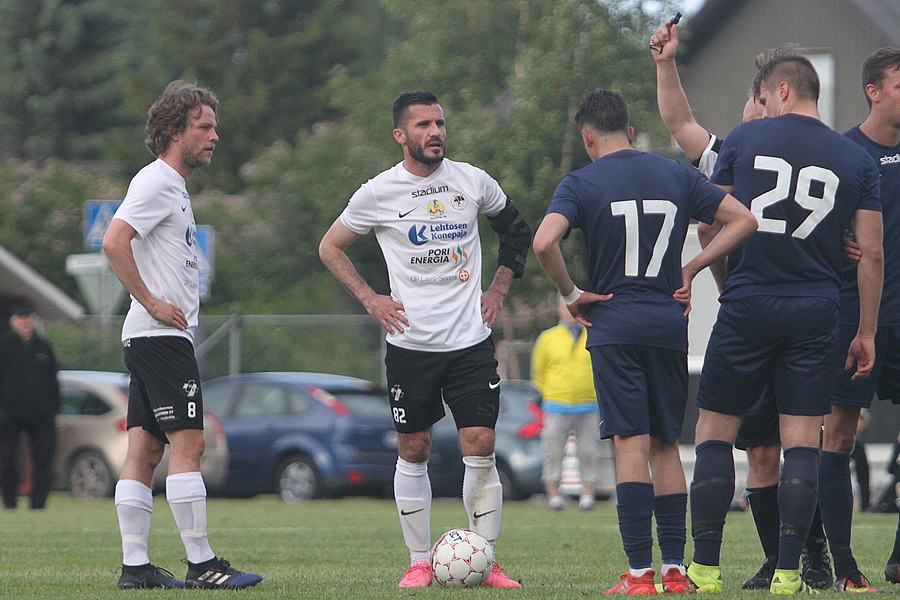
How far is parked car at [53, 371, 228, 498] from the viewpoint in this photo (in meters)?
18.1

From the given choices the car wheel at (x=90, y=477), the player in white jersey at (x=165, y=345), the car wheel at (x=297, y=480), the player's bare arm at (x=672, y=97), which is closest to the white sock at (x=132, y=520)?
the player in white jersey at (x=165, y=345)

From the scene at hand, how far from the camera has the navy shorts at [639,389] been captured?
6.17 metres

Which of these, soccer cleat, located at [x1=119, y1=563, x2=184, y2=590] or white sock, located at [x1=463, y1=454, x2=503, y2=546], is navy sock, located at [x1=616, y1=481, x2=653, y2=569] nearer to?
white sock, located at [x1=463, y1=454, x2=503, y2=546]

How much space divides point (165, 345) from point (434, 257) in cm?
140

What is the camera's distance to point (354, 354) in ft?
79.8

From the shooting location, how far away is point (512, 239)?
7418mm

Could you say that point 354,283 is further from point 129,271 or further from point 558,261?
point 558,261

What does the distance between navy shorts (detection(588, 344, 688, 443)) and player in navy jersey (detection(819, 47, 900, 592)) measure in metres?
0.87

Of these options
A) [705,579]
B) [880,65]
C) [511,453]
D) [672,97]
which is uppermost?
[880,65]

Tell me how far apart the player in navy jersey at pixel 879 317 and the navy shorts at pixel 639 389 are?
0.87 meters

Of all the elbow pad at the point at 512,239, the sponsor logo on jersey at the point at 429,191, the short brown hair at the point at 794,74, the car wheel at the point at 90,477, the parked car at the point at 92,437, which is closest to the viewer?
the short brown hair at the point at 794,74

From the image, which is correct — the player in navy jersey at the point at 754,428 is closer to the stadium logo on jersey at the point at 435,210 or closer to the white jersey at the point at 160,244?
the stadium logo on jersey at the point at 435,210

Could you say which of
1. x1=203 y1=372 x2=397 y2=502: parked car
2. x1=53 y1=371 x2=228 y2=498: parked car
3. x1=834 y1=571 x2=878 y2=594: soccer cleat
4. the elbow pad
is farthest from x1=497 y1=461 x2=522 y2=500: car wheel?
x1=834 y1=571 x2=878 y2=594: soccer cleat

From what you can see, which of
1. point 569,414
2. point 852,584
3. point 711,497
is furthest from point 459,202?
point 569,414
